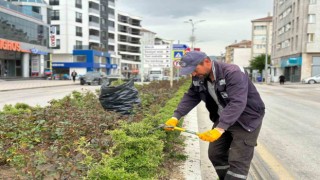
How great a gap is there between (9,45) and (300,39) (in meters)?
38.1

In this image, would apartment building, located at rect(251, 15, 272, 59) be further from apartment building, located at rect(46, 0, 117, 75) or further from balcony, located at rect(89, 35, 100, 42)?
apartment building, located at rect(46, 0, 117, 75)

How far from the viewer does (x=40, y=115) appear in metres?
6.25

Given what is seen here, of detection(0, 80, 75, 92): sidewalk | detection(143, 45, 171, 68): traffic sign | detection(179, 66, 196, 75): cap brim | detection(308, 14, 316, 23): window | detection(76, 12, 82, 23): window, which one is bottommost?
detection(0, 80, 75, 92): sidewalk

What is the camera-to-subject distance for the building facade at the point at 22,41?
141ft

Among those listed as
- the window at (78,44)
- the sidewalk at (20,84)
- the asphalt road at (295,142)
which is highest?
the window at (78,44)

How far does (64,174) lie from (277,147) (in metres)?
5.05

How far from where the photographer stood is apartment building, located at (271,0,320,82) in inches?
1865

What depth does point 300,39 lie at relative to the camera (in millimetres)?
48625

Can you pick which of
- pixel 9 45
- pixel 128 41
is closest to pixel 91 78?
pixel 9 45

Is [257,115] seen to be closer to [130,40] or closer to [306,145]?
[306,145]

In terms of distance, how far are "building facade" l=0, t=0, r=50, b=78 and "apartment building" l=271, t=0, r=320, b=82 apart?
37.0 m

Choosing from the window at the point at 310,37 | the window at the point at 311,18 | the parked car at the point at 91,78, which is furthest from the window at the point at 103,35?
the window at the point at 310,37

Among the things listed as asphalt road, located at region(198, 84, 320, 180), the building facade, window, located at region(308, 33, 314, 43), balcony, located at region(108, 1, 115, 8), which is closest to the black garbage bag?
asphalt road, located at region(198, 84, 320, 180)

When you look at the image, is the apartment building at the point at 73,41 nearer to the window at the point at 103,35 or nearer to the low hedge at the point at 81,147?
the window at the point at 103,35
